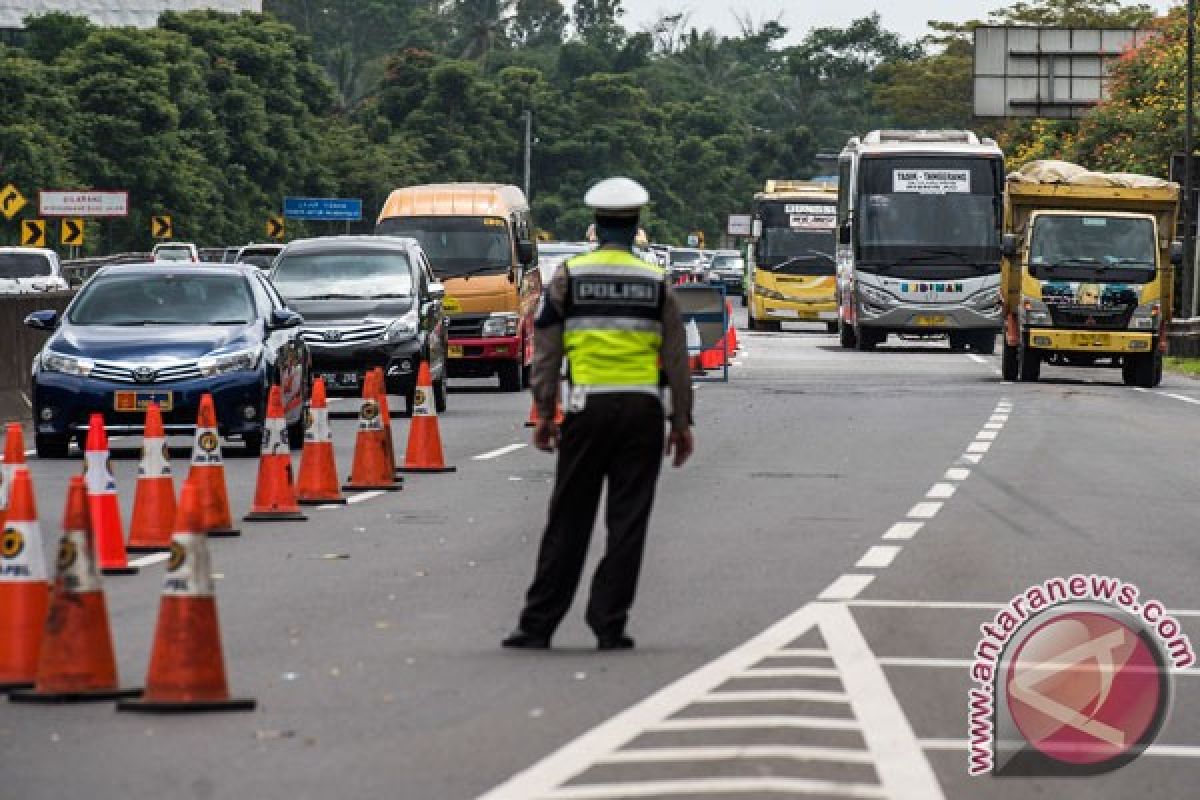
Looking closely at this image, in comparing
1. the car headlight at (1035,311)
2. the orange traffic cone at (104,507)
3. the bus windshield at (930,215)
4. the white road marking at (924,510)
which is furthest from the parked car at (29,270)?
the orange traffic cone at (104,507)

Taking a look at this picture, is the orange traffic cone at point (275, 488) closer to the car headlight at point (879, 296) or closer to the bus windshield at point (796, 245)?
the car headlight at point (879, 296)

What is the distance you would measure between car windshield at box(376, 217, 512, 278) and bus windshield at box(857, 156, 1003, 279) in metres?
14.0

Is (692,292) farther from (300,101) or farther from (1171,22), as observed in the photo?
(300,101)

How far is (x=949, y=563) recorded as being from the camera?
1506 cm

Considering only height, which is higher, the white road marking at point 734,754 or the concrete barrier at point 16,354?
the white road marking at point 734,754

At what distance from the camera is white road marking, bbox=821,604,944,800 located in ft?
27.3

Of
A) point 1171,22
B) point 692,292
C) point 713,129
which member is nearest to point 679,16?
point 713,129

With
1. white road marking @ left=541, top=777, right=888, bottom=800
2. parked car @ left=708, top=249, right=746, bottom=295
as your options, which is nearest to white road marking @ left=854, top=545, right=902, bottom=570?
white road marking @ left=541, top=777, right=888, bottom=800

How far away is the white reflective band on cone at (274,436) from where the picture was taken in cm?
1680

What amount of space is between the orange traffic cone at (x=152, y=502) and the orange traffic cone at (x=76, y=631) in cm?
526

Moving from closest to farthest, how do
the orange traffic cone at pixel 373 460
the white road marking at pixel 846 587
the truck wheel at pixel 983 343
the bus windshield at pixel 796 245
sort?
the white road marking at pixel 846 587
the orange traffic cone at pixel 373 460
the truck wheel at pixel 983 343
the bus windshield at pixel 796 245

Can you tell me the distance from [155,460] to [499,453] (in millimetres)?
8600

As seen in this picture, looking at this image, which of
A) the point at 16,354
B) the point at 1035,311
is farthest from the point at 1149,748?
the point at 1035,311

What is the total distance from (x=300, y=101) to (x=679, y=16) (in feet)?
278
